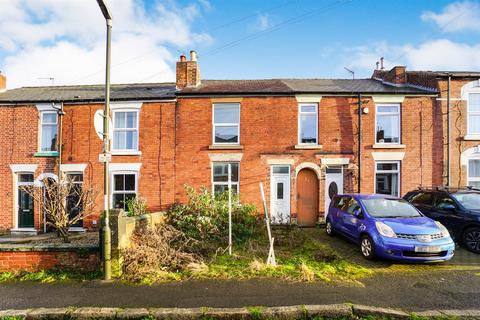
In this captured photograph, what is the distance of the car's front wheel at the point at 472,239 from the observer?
7.46m

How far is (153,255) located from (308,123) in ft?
29.6

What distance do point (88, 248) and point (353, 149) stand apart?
10.8 m

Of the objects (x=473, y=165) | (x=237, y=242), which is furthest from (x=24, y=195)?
(x=473, y=165)

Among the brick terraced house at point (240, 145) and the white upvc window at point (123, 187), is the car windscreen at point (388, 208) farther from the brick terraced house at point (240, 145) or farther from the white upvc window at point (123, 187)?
the white upvc window at point (123, 187)

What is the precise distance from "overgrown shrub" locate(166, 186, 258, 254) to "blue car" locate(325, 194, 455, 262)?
3.32 m

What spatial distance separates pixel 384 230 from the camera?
6.50m

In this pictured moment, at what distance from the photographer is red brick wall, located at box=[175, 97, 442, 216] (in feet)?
39.1

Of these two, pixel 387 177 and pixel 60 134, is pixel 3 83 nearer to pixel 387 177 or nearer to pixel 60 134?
pixel 60 134

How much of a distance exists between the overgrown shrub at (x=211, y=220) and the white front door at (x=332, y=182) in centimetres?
403

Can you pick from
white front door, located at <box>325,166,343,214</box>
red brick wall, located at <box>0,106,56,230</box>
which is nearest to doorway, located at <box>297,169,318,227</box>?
white front door, located at <box>325,166,343,214</box>

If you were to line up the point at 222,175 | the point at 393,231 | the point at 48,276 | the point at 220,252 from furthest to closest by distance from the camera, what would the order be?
the point at 222,175 < the point at 220,252 < the point at 393,231 < the point at 48,276

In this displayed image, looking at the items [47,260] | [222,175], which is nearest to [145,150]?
[222,175]

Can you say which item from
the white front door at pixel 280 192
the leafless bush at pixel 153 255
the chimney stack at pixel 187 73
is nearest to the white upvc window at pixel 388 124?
the white front door at pixel 280 192

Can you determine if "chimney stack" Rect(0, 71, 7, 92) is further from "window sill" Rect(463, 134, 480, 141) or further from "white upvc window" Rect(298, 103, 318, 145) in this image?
"window sill" Rect(463, 134, 480, 141)
